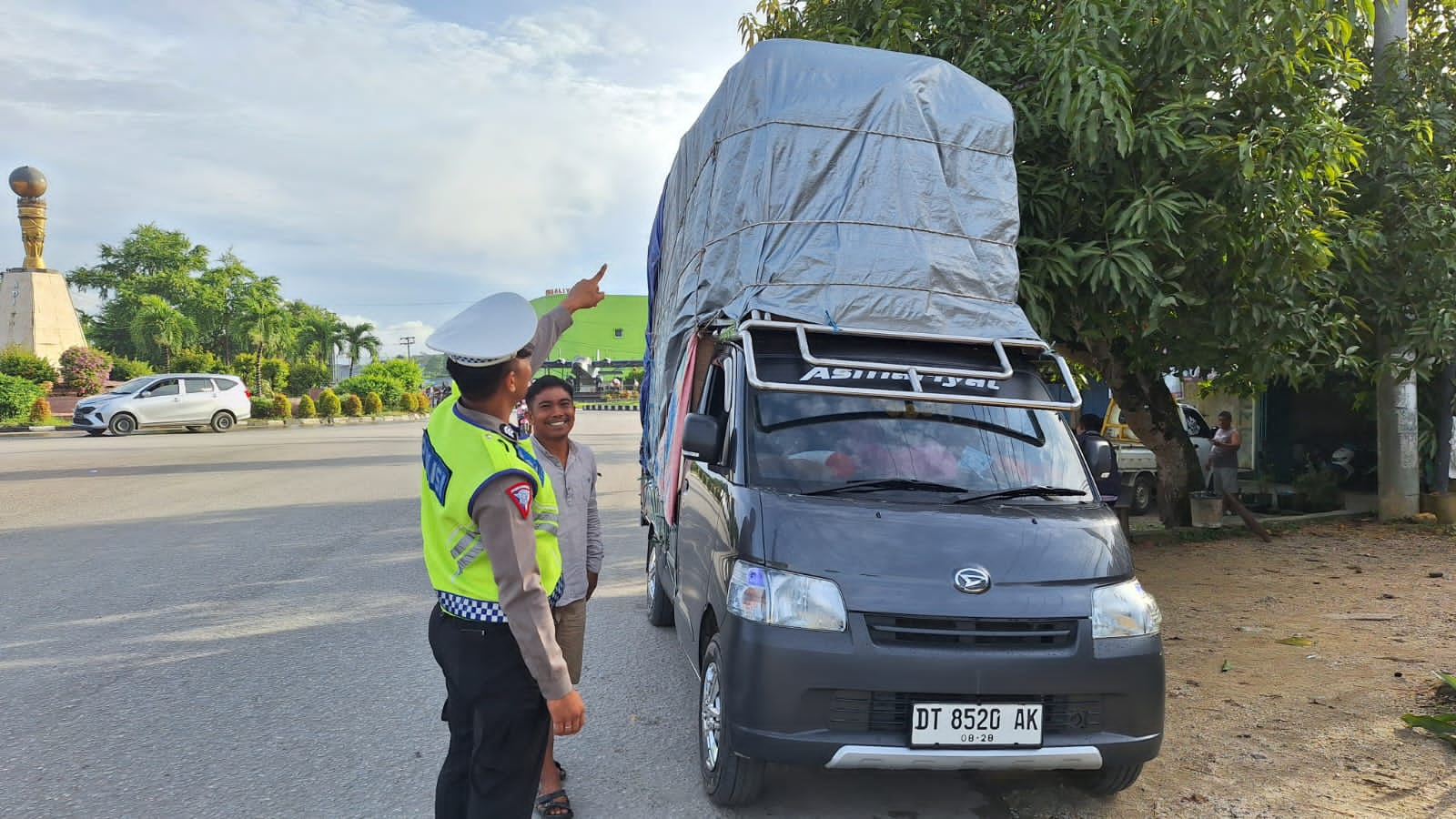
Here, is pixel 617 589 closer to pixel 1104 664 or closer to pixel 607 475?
pixel 1104 664

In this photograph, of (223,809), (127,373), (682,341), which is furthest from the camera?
(127,373)

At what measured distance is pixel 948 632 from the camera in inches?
129

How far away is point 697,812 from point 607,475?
13454mm

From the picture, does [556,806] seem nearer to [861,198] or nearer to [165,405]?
[861,198]

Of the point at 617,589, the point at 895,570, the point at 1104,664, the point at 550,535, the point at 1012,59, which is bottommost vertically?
the point at 617,589

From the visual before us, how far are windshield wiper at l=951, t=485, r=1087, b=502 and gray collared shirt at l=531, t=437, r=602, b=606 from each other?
61.0 inches

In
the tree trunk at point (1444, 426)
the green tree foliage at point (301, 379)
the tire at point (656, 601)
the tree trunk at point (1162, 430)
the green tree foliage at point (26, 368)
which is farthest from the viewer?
the green tree foliage at point (301, 379)

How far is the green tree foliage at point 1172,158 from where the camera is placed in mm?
6098

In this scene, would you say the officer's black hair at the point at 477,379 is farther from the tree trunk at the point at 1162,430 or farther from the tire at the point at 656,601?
the tree trunk at the point at 1162,430

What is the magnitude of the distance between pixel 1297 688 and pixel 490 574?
16.5 feet

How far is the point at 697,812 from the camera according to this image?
3.62 metres

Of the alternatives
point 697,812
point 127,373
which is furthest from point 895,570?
point 127,373

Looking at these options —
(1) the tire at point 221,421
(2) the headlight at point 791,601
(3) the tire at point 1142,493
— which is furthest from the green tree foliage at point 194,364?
(2) the headlight at point 791,601

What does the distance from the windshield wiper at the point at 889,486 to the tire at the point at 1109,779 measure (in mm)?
1242
